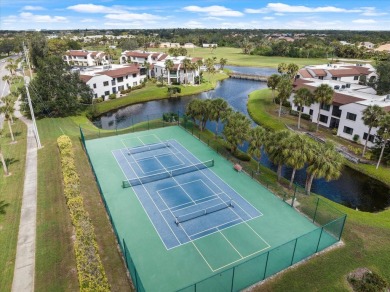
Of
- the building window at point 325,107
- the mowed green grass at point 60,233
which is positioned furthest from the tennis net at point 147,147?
the building window at point 325,107

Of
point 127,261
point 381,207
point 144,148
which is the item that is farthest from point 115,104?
point 381,207

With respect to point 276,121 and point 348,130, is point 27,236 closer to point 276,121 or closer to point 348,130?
point 276,121

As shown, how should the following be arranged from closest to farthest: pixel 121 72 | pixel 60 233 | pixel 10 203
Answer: pixel 60 233, pixel 10 203, pixel 121 72

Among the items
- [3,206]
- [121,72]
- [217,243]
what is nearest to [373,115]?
[217,243]

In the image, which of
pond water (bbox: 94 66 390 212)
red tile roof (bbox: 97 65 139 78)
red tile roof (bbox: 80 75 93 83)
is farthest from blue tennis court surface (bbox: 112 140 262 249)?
red tile roof (bbox: 97 65 139 78)

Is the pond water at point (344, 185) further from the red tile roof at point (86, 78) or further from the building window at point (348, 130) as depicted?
the red tile roof at point (86, 78)
